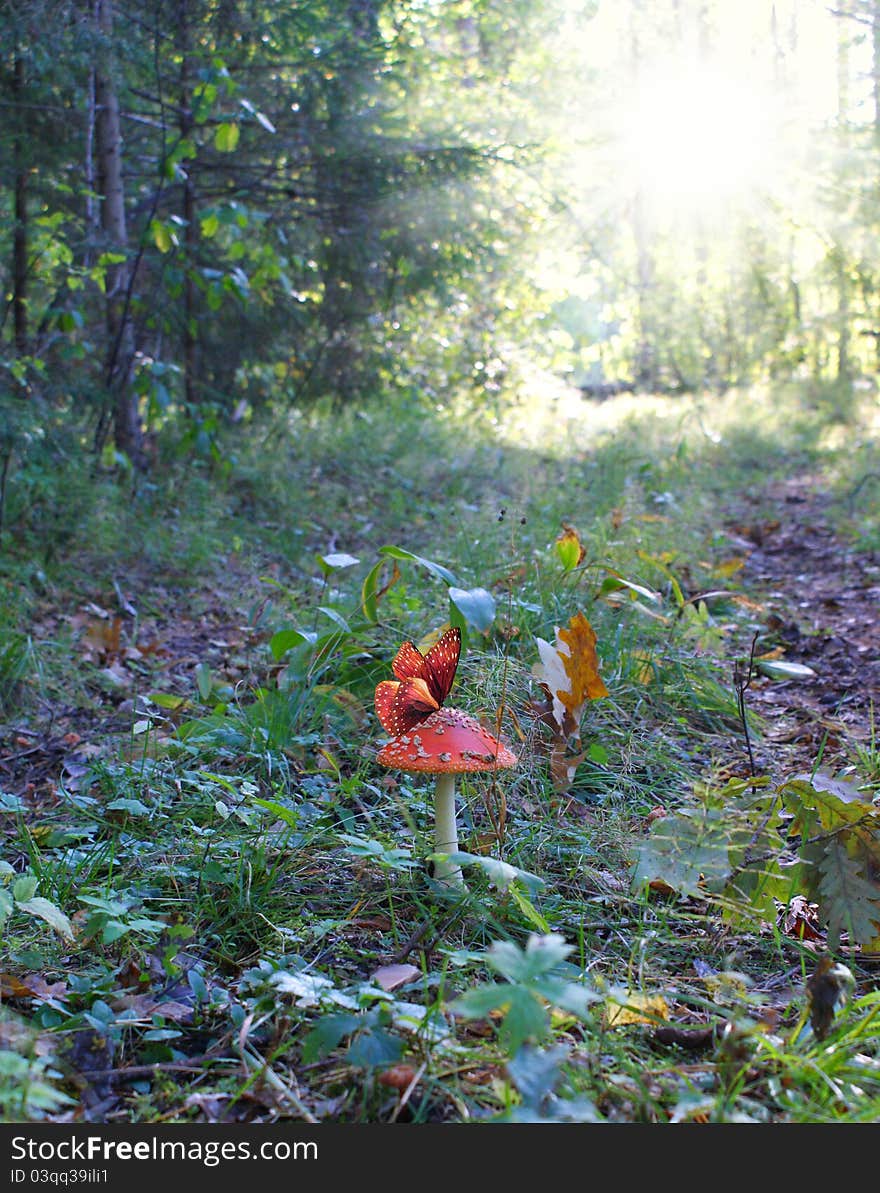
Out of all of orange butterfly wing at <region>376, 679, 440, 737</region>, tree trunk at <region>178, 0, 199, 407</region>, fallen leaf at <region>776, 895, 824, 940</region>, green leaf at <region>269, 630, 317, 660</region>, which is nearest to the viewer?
orange butterfly wing at <region>376, 679, 440, 737</region>

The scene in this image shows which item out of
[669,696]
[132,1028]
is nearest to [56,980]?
[132,1028]

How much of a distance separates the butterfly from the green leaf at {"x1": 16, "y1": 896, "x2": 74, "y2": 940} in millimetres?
739

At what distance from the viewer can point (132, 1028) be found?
171 cm

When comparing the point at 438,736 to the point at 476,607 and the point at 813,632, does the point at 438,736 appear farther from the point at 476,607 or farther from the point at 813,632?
the point at 813,632

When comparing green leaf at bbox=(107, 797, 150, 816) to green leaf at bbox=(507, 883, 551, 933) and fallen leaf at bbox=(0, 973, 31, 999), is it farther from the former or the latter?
green leaf at bbox=(507, 883, 551, 933)

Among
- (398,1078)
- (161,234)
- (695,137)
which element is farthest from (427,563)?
(695,137)

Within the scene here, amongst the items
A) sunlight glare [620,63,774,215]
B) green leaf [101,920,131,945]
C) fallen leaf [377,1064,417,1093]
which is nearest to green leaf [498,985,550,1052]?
fallen leaf [377,1064,417,1093]

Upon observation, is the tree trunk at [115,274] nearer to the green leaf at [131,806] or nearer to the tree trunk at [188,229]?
the tree trunk at [188,229]

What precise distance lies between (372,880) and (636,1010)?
0.75 meters

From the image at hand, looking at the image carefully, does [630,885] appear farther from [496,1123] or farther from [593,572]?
[593,572]

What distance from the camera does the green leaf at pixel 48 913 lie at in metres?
1.84

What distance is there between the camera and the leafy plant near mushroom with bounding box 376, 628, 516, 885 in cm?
188

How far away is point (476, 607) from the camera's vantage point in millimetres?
2408

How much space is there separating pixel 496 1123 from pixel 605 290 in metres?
24.2
